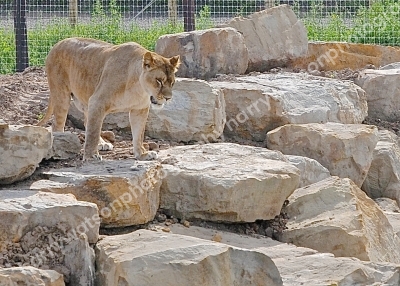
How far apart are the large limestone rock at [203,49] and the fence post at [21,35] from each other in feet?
6.66

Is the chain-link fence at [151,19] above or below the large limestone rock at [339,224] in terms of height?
above

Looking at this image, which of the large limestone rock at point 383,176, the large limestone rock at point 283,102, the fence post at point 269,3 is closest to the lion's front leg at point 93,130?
the large limestone rock at point 283,102

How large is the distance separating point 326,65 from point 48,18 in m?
3.62

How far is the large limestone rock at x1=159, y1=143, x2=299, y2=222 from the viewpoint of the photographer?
6.20 m

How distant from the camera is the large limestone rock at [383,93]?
32.0ft

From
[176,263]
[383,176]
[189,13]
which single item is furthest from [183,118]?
[189,13]

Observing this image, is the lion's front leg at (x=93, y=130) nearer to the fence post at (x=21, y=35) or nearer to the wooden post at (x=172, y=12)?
the fence post at (x=21, y=35)

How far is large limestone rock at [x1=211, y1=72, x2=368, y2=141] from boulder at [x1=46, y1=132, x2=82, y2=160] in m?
2.28

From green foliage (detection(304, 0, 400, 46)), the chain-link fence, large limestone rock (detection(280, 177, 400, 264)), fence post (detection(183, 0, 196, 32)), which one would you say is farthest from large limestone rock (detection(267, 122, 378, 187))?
green foliage (detection(304, 0, 400, 46))

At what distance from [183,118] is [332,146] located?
1387 millimetres

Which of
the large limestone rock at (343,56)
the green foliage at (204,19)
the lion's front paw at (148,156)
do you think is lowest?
the lion's front paw at (148,156)

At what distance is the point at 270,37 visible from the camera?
10.2 m

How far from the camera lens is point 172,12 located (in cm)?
1141

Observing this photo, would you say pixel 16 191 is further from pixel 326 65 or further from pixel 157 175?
pixel 326 65
